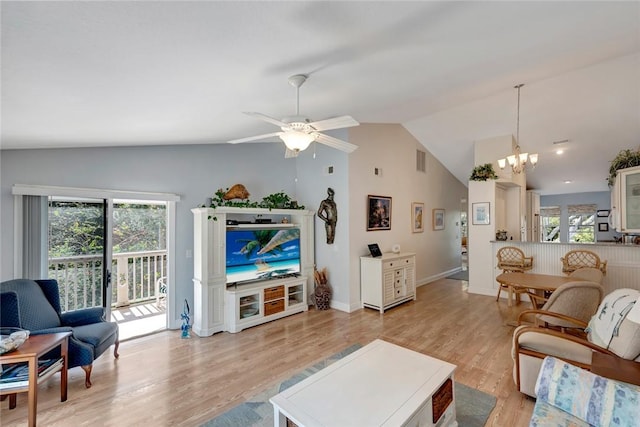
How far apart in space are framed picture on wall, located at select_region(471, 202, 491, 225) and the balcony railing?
20.4 feet

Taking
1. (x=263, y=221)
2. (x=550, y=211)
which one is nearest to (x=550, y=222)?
(x=550, y=211)

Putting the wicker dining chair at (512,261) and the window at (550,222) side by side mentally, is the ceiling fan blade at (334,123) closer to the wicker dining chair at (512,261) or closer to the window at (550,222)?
the wicker dining chair at (512,261)

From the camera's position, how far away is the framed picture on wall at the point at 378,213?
501 centimetres

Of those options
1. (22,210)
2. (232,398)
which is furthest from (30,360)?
(22,210)

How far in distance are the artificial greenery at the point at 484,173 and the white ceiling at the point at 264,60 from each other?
64.9 inches

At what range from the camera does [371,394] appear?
1.70 m

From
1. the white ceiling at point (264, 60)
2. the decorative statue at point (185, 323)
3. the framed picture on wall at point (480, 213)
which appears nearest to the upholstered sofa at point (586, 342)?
the white ceiling at point (264, 60)

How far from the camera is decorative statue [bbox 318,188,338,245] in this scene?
4766 mm

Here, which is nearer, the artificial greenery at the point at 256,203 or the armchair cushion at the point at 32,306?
the armchair cushion at the point at 32,306

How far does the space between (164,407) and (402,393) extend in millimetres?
1952

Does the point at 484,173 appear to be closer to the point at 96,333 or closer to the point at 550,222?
the point at 96,333

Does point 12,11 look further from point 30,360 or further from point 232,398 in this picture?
point 232,398

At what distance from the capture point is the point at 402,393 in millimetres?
1699

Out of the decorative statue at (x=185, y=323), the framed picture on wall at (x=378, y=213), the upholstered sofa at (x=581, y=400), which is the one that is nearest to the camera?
the upholstered sofa at (x=581, y=400)
